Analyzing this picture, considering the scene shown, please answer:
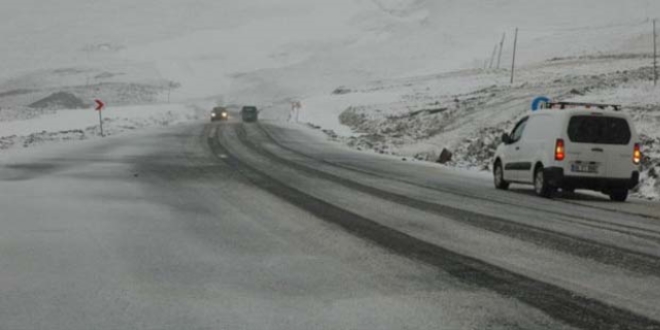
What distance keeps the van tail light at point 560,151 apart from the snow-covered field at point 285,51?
37.0m

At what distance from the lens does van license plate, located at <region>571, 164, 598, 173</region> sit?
1617 centimetres

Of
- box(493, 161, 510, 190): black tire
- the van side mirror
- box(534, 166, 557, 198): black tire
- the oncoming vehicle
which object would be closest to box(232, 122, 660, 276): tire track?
box(534, 166, 557, 198): black tire

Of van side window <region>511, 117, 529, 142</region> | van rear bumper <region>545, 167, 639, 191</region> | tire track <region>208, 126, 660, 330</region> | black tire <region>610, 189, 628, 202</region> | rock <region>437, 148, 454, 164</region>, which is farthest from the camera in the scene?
rock <region>437, 148, 454, 164</region>

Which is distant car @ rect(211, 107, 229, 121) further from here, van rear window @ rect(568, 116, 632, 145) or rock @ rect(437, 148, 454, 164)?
van rear window @ rect(568, 116, 632, 145)

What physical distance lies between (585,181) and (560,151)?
744mm

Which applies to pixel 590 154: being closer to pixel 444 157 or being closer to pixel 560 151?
pixel 560 151

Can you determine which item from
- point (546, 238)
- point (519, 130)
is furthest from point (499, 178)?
point (546, 238)

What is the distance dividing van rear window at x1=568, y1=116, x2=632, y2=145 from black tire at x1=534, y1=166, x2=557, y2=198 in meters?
0.92

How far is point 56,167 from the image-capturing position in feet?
65.9

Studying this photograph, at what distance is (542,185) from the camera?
53.8ft

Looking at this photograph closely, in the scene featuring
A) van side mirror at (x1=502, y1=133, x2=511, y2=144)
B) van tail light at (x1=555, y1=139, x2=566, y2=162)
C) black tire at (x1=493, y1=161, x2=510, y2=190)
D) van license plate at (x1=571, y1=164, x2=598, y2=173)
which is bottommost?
black tire at (x1=493, y1=161, x2=510, y2=190)

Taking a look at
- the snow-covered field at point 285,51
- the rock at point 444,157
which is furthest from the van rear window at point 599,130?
the snow-covered field at point 285,51

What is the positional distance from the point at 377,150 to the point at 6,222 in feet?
75.0

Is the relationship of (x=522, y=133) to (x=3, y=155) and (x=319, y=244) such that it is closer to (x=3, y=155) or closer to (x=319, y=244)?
(x=319, y=244)
